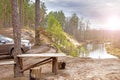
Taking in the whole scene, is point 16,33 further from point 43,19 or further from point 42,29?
point 43,19

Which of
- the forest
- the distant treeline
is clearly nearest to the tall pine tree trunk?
the forest

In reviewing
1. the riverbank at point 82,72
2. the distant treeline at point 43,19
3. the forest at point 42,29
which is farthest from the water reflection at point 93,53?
the riverbank at point 82,72

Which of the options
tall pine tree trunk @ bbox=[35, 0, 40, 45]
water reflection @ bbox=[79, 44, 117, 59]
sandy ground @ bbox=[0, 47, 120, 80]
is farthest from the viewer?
water reflection @ bbox=[79, 44, 117, 59]

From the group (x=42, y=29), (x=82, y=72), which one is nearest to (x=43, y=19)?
(x=42, y=29)

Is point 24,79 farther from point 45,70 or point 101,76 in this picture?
point 101,76

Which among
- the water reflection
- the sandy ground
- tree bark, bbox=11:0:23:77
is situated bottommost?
the water reflection

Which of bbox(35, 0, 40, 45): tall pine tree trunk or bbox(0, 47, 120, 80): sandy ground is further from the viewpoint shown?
bbox(35, 0, 40, 45): tall pine tree trunk

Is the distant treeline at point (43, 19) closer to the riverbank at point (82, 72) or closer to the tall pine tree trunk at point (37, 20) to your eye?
the tall pine tree trunk at point (37, 20)

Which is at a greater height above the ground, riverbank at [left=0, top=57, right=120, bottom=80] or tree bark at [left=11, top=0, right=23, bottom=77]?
tree bark at [left=11, top=0, right=23, bottom=77]

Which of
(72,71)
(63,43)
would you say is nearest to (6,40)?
(72,71)

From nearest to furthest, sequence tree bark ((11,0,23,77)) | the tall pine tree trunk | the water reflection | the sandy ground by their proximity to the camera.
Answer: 1. the sandy ground
2. tree bark ((11,0,23,77))
3. the tall pine tree trunk
4. the water reflection

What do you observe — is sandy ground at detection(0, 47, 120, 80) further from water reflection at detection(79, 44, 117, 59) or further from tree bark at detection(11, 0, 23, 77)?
water reflection at detection(79, 44, 117, 59)

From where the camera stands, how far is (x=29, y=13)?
236 feet

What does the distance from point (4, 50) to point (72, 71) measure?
25.7 feet
